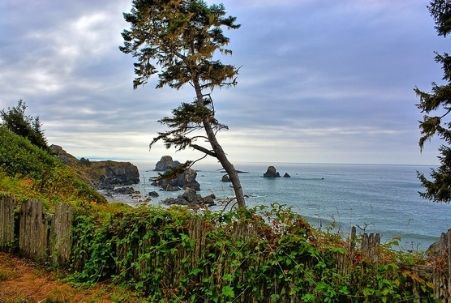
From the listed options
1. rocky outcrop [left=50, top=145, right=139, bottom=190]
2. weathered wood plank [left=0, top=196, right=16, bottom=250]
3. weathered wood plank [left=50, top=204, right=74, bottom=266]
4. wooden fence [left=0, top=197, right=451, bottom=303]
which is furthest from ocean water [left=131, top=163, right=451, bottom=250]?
rocky outcrop [left=50, top=145, right=139, bottom=190]

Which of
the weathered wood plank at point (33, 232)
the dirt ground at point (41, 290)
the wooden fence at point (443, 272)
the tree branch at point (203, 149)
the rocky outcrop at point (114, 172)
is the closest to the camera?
the wooden fence at point (443, 272)

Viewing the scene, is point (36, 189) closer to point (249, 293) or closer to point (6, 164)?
point (6, 164)

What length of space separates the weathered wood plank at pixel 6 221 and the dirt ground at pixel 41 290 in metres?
0.56

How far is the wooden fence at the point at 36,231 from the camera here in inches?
255

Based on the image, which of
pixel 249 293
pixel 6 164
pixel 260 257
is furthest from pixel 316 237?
pixel 6 164

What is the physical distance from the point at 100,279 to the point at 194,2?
46.0 ft

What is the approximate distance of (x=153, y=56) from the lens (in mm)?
17031

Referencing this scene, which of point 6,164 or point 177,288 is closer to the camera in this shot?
point 177,288

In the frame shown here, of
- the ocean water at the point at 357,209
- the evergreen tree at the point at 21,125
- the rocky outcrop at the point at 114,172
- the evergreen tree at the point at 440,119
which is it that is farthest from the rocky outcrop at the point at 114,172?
the evergreen tree at the point at 440,119

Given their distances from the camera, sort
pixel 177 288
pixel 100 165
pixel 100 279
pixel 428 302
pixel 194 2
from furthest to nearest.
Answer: pixel 100 165 → pixel 194 2 → pixel 100 279 → pixel 177 288 → pixel 428 302

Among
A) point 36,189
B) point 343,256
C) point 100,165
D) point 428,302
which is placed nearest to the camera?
point 428,302

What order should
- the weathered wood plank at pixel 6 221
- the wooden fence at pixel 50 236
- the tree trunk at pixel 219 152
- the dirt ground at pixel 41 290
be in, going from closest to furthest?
the wooden fence at pixel 50 236 → the dirt ground at pixel 41 290 → the weathered wood plank at pixel 6 221 → the tree trunk at pixel 219 152

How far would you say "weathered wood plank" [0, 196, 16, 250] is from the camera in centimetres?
713

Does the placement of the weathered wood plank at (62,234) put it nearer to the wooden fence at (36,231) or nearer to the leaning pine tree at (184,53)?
the wooden fence at (36,231)
